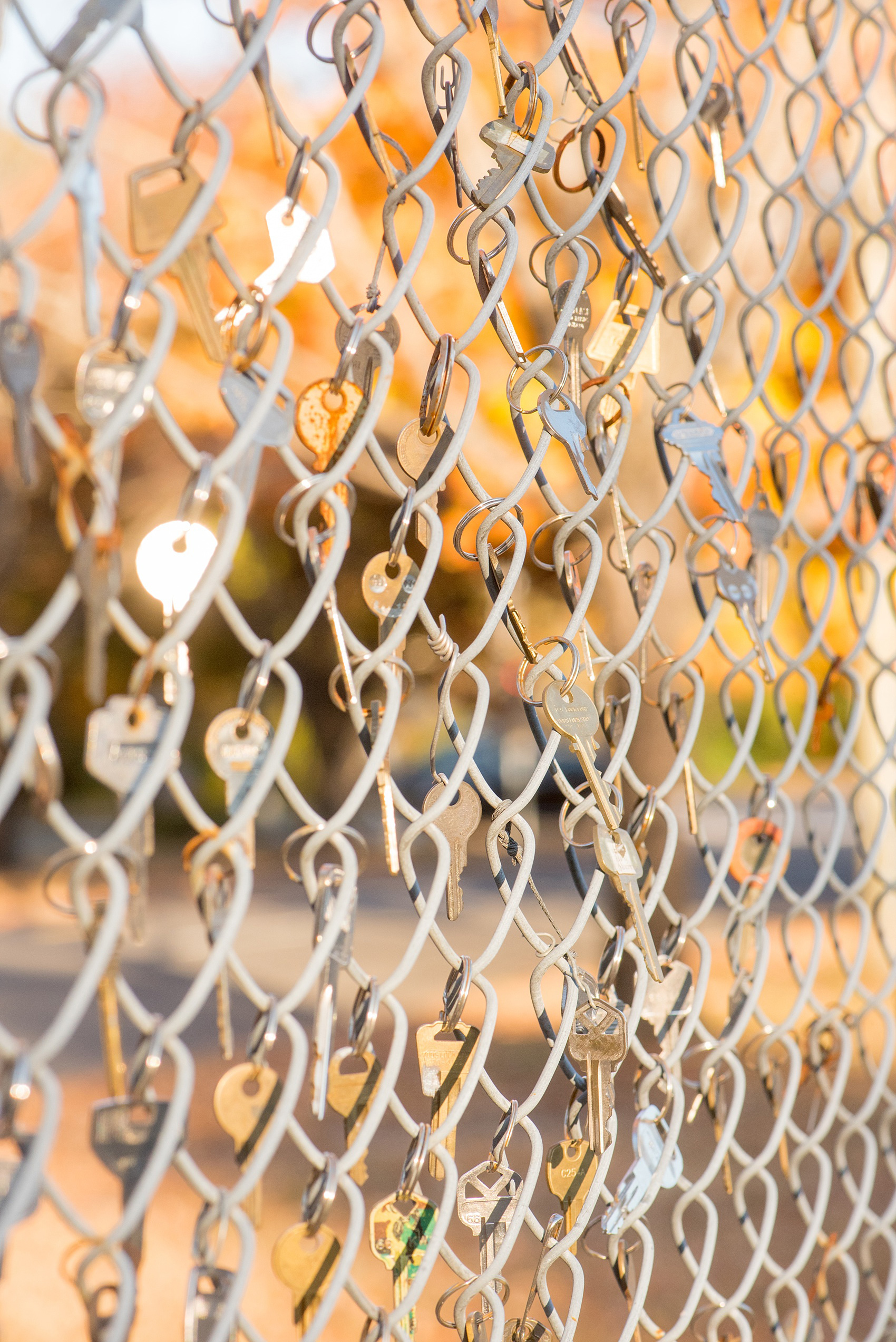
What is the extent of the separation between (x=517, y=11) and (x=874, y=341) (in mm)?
2179

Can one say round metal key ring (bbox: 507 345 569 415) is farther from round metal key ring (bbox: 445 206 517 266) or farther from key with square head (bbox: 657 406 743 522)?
key with square head (bbox: 657 406 743 522)

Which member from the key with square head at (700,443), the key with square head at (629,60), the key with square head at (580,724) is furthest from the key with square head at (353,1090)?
the key with square head at (629,60)

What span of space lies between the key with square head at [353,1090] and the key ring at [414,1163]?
0.04 meters

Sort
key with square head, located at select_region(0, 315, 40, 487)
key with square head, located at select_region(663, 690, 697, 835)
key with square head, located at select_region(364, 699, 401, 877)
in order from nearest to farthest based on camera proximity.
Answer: key with square head, located at select_region(0, 315, 40, 487), key with square head, located at select_region(364, 699, 401, 877), key with square head, located at select_region(663, 690, 697, 835)

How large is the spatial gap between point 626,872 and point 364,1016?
328 mm

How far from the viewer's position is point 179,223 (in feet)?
2.70

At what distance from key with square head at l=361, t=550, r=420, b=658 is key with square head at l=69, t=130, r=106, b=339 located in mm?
322

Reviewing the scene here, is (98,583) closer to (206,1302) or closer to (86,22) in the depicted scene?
(86,22)

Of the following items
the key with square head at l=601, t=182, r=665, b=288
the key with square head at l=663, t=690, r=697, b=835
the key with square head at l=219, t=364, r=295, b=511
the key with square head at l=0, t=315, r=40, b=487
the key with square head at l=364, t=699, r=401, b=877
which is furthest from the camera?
the key with square head at l=663, t=690, r=697, b=835

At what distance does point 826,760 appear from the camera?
1819cm

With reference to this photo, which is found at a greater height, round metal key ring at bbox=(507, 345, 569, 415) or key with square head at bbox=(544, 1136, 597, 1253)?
round metal key ring at bbox=(507, 345, 569, 415)

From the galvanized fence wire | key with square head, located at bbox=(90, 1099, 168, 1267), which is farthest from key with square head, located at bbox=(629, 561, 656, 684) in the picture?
key with square head, located at bbox=(90, 1099, 168, 1267)

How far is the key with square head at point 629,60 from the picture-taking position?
1184mm

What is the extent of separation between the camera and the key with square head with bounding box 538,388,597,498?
3.45ft
